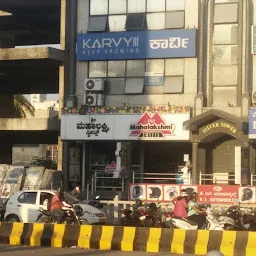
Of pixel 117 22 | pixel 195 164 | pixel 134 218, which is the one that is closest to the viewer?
pixel 134 218

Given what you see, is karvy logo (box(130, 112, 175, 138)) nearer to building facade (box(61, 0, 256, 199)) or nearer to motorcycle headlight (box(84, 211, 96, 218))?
building facade (box(61, 0, 256, 199))

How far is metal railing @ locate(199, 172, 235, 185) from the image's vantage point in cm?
3381

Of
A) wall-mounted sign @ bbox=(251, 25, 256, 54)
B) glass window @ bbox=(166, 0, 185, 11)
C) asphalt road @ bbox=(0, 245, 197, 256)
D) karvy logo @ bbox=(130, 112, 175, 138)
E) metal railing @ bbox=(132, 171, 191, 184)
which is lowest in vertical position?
asphalt road @ bbox=(0, 245, 197, 256)

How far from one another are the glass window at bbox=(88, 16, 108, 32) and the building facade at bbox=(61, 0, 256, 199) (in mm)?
52

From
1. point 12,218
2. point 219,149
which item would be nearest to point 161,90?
point 219,149

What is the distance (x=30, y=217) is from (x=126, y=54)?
14.6 meters

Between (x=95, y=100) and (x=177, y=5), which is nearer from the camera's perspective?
(x=177, y=5)

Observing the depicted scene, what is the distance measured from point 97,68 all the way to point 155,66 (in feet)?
10.5

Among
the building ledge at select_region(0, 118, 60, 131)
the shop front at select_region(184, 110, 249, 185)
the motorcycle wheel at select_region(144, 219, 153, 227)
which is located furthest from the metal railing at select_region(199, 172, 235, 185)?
the motorcycle wheel at select_region(144, 219, 153, 227)

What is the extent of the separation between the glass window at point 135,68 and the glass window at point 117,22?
1.83m

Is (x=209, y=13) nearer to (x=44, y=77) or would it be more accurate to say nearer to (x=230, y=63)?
(x=230, y=63)

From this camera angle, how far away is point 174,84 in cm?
3469

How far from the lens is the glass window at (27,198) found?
75.9 feet

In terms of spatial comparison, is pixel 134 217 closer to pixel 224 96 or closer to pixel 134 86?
pixel 224 96
